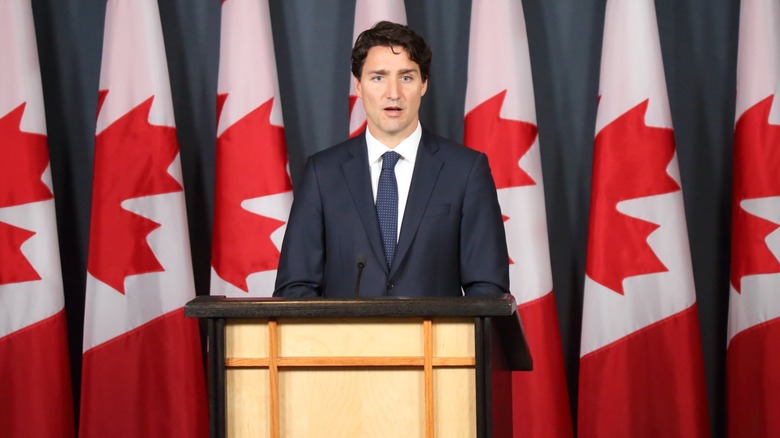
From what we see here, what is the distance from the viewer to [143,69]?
375 centimetres

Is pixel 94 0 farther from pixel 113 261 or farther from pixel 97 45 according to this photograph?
pixel 113 261

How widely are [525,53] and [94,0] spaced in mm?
1839

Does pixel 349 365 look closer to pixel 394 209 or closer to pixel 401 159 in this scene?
pixel 394 209

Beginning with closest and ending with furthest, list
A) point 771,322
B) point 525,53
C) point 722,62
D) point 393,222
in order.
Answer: point 393,222
point 771,322
point 525,53
point 722,62

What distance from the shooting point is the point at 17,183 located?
3.65m

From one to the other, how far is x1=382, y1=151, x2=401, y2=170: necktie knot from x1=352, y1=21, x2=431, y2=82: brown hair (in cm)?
23

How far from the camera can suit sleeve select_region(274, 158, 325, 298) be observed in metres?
2.40

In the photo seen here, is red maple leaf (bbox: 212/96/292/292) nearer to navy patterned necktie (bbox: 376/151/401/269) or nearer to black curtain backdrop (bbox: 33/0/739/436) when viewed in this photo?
black curtain backdrop (bbox: 33/0/739/436)

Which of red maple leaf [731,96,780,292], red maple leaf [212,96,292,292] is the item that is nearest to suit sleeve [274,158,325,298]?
red maple leaf [212,96,292,292]

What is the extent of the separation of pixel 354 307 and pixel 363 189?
2.76 ft

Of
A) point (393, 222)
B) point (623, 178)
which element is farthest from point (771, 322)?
point (393, 222)

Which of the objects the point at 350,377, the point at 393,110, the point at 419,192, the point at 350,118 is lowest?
the point at 350,377

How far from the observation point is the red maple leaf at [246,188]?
367cm

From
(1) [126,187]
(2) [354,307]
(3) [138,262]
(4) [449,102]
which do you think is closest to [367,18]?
(4) [449,102]
